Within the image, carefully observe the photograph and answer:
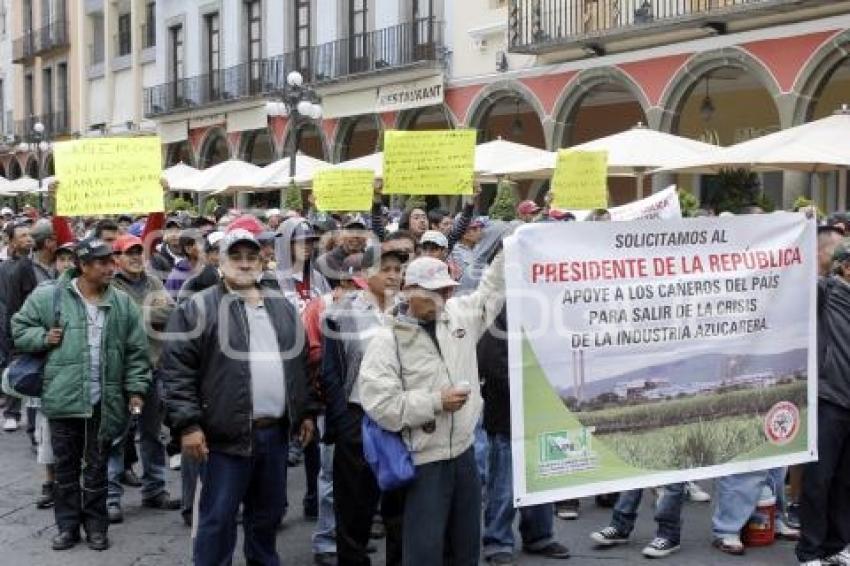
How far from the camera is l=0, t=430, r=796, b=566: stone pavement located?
5.98 m

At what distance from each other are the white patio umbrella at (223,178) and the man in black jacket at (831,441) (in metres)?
14.8

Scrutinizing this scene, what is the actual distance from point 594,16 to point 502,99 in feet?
11.5

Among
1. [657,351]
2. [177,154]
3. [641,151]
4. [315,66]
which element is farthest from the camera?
[177,154]

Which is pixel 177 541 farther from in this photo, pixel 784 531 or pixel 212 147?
pixel 212 147

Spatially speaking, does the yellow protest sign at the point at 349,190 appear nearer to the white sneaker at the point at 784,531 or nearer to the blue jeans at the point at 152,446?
the blue jeans at the point at 152,446

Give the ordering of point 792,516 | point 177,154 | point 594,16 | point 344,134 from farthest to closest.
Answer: point 177,154 → point 344,134 → point 594,16 → point 792,516

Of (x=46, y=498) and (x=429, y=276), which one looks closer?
(x=429, y=276)

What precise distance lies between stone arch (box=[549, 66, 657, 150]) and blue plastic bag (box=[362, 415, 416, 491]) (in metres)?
14.2

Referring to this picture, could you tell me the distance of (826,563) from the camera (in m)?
5.72

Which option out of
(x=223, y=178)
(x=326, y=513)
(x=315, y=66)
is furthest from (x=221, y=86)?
(x=326, y=513)

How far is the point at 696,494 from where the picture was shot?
7.20 m

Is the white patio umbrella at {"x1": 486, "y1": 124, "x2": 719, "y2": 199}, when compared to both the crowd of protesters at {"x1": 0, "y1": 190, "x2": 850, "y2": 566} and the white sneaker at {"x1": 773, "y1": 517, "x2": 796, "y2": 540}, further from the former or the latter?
the white sneaker at {"x1": 773, "y1": 517, "x2": 796, "y2": 540}

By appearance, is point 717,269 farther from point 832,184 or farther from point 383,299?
point 832,184

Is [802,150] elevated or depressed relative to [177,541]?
elevated
